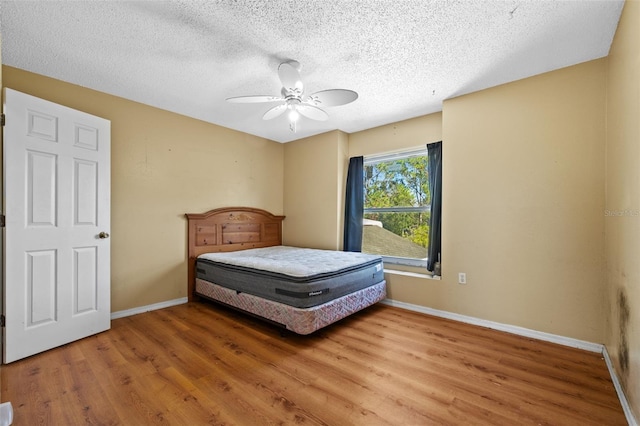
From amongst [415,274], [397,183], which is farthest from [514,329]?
[397,183]

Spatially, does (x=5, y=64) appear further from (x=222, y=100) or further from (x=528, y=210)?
(x=528, y=210)

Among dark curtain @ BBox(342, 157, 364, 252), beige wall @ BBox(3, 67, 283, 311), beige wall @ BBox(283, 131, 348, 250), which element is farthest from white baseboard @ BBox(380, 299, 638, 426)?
beige wall @ BBox(3, 67, 283, 311)

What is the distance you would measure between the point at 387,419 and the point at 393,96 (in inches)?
112

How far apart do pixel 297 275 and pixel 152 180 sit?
217 centimetres

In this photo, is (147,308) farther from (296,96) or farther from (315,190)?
(296,96)

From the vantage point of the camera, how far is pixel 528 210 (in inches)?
101

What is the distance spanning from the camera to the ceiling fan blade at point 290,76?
214 centimetres

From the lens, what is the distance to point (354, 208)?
4.12 meters

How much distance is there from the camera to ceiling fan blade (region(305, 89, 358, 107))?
2203 millimetres

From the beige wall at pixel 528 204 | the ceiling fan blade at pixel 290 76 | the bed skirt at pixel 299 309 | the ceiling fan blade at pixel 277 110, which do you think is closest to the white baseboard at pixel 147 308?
the bed skirt at pixel 299 309

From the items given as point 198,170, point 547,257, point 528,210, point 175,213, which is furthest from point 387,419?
point 198,170

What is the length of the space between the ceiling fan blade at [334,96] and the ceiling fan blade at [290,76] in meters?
0.15

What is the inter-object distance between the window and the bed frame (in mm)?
645

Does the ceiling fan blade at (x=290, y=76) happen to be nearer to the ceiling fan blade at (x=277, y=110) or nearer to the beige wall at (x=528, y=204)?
the ceiling fan blade at (x=277, y=110)
